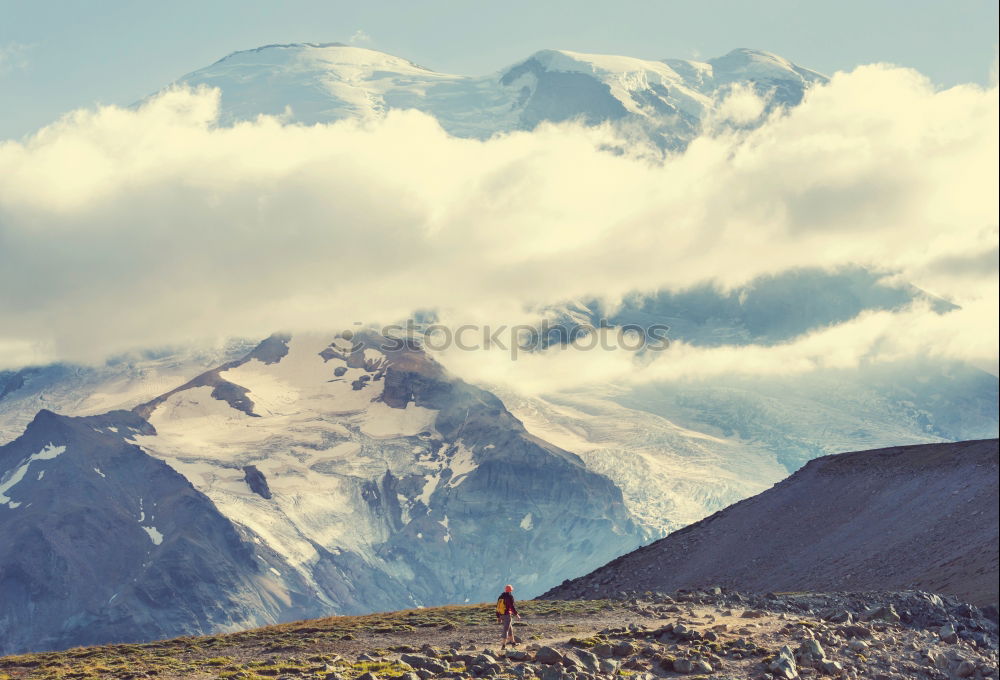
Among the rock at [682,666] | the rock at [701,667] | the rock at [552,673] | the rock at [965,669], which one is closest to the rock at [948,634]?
the rock at [965,669]

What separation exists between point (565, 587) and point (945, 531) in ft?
136

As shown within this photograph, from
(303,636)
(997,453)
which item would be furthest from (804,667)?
(997,453)

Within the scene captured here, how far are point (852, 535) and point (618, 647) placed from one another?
65.4 m

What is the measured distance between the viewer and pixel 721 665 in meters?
70.4

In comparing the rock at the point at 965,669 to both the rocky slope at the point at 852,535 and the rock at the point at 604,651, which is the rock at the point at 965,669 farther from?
the rocky slope at the point at 852,535

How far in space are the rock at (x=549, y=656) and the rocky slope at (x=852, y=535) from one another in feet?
126

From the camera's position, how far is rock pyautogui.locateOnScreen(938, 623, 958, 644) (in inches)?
3125

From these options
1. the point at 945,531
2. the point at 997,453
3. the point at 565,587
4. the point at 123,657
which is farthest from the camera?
the point at 565,587

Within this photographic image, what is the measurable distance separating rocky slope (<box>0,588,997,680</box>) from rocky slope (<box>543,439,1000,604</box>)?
12.8m

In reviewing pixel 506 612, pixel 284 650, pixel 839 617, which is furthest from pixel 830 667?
pixel 284 650

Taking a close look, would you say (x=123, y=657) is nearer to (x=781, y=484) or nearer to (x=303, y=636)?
(x=303, y=636)

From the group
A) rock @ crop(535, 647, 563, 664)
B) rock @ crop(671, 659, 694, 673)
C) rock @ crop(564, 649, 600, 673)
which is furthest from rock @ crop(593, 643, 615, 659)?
rock @ crop(535, 647, 563, 664)

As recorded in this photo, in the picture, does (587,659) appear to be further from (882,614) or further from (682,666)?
(882,614)

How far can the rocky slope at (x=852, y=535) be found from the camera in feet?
361
